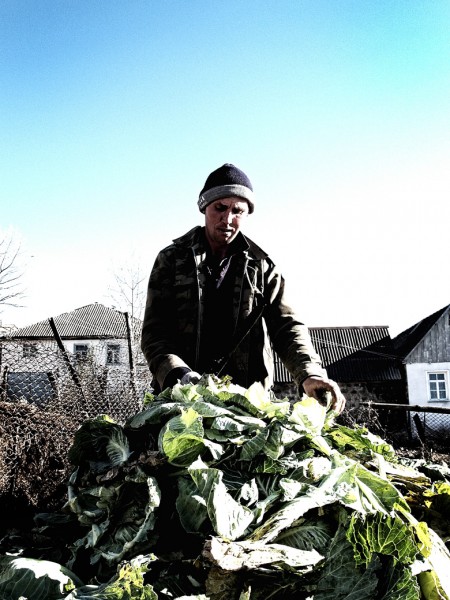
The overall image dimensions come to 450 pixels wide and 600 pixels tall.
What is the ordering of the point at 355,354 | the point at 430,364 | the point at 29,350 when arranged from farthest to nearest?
the point at 355,354, the point at 430,364, the point at 29,350

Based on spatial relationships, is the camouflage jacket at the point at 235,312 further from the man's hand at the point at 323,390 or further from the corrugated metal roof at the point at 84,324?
the corrugated metal roof at the point at 84,324

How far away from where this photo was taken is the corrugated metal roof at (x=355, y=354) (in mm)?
33219

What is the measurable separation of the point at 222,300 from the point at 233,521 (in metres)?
1.99

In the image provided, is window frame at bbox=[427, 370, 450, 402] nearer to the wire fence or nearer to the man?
the wire fence

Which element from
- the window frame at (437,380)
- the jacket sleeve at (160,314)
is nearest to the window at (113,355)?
the jacket sleeve at (160,314)

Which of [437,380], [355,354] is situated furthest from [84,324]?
[437,380]

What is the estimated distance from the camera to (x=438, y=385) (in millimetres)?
32188

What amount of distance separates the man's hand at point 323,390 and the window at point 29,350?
3.88 metres

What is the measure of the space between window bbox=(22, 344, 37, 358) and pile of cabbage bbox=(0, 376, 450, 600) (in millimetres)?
3947

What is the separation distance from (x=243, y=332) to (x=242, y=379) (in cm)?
32

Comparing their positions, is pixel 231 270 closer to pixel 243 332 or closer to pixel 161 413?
pixel 243 332

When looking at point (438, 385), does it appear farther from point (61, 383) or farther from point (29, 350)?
point (29, 350)

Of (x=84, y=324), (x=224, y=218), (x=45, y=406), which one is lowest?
(x=45, y=406)

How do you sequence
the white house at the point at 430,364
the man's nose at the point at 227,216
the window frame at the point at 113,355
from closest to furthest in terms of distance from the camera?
the man's nose at the point at 227,216
the window frame at the point at 113,355
the white house at the point at 430,364
